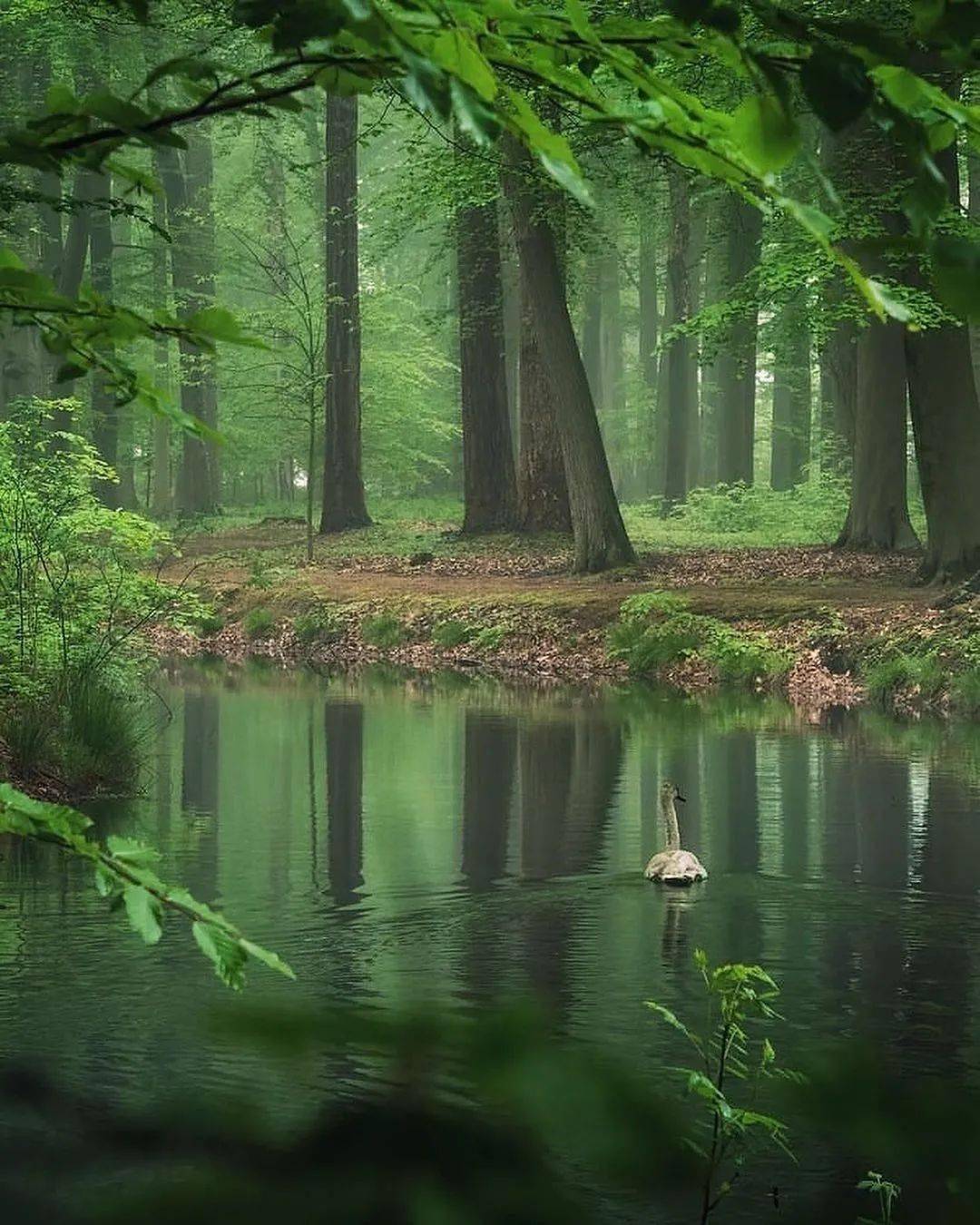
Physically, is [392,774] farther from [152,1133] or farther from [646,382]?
[646,382]

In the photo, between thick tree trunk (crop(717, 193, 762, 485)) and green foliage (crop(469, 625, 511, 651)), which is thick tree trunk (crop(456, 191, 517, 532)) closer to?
thick tree trunk (crop(717, 193, 762, 485))

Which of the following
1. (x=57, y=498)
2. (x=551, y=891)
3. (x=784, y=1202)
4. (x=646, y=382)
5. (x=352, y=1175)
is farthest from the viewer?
(x=646, y=382)

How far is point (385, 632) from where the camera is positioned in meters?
24.2

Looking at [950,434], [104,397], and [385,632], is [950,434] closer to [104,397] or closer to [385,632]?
[385,632]

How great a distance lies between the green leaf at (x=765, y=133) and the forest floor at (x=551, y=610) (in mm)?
15502

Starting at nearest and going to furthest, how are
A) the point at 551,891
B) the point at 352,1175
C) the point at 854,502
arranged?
the point at 352,1175
the point at 551,891
the point at 854,502

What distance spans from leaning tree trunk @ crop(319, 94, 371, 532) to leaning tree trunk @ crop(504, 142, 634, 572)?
25.3 ft

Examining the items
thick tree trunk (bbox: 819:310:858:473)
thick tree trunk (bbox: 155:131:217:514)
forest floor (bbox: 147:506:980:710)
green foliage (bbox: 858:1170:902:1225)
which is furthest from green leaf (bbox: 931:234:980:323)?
thick tree trunk (bbox: 155:131:217:514)

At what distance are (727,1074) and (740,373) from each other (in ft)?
73.0

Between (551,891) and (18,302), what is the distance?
26.4 ft

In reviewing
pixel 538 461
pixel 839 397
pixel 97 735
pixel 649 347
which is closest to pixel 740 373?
pixel 538 461

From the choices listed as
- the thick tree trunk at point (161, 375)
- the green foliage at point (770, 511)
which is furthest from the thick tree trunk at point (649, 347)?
the thick tree trunk at point (161, 375)

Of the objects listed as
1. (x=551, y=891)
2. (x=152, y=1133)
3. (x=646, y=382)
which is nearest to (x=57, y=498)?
(x=551, y=891)

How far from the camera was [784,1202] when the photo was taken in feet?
16.5
